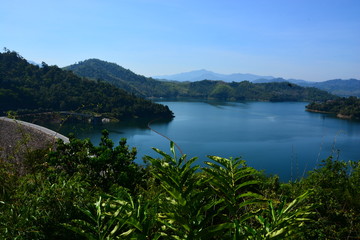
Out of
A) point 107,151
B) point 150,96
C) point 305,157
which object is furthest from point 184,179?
point 150,96

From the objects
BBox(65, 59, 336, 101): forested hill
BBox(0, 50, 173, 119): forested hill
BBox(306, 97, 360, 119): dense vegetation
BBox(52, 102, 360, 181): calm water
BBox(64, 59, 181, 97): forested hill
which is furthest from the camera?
BBox(64, 59, 181, 97): forested hill

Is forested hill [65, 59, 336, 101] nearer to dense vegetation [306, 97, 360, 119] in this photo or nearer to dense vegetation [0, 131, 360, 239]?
dense vegetation [306, 97, 360, 119]

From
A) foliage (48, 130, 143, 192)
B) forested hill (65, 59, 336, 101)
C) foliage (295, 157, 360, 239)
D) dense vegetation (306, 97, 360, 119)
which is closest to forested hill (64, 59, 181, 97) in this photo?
forested hill (65, 59, 336, 101)

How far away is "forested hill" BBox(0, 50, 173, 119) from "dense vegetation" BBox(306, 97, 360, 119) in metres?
46.7

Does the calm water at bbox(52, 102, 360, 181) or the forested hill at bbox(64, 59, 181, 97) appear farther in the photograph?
the forested hill at bbox(64, 59, 181, 97)

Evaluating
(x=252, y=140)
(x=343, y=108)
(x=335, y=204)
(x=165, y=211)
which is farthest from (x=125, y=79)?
(x=165, y=211)

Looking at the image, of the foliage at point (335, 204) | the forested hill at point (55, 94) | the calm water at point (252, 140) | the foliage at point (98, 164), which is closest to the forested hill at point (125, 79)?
the forested hill at point (55, 94)

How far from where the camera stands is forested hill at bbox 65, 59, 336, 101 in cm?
13462

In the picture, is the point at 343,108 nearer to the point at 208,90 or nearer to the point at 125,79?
the point at 208,90

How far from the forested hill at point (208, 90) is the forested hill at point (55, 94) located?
57034mm

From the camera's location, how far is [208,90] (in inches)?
6097

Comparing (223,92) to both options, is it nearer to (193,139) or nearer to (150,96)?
(150,96)

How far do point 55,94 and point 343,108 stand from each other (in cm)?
7568

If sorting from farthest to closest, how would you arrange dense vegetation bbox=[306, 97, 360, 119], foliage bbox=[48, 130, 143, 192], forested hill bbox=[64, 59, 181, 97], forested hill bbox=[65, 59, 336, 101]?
forested hill bbox=[64, 59, 181, 97] < forested hill bbox=[65, 59, 336, 101] < dense vegetation bbox=[306, 97, 360, 119] < foliage bbox=[48, 130, 143, 192]
